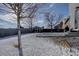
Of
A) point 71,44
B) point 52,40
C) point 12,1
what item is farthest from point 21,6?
point 71,44

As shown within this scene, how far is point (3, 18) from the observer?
215cm

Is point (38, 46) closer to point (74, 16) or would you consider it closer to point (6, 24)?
point (6, 24)

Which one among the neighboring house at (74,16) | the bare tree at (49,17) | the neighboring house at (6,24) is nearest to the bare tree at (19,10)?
the neighboring house at (6,24)

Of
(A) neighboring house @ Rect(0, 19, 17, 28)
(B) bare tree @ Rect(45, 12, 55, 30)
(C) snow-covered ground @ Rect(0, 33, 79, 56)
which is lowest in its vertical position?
(C) snow-covered ground @ Rect(0, 33, 79, 56)

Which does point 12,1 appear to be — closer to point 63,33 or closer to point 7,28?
point 7,28

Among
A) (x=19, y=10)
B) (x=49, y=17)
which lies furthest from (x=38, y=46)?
(x=19, y=10)

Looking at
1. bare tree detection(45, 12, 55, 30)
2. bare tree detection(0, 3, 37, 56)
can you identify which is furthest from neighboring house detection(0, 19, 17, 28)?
bare tree detection(45, 12, 55, 30)

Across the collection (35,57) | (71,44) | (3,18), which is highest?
(3,18)

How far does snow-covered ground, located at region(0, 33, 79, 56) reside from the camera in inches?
84.4

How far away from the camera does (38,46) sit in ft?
7.06

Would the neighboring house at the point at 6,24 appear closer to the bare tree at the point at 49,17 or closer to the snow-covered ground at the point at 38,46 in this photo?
the snow-covered ground at the point at 38,46

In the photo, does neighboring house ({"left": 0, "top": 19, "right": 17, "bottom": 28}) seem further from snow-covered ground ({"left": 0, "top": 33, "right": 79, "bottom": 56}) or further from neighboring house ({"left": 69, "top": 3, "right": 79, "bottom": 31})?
neighboring house ({"left": 69, "top": 3, "right": 79, "bottom": 31})

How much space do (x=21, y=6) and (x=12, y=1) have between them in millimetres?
131

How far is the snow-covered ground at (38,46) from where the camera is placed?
84.4 inches
